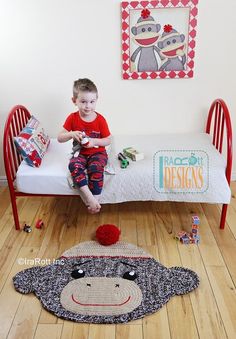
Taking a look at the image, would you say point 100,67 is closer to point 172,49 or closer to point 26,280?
point 172,49

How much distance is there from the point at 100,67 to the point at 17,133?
802mm

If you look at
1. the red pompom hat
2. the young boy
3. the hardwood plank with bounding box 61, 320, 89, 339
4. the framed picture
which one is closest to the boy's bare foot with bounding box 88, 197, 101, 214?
the young boy

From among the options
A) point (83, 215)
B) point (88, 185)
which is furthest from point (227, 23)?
point (83, 215)

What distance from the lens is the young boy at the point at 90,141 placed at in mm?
2018

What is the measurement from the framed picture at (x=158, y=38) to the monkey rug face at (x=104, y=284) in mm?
1348

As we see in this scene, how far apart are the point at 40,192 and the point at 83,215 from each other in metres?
0.44

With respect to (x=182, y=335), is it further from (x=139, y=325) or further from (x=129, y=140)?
(x=129, y=140)

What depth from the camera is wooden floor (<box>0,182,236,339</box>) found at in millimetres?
1510

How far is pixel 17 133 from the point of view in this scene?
2.31m

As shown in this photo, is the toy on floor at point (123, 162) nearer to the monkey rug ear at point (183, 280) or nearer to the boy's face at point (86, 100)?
the boy's face at point (86, 100)

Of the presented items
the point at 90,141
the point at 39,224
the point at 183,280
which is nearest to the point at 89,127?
the point at 90,141

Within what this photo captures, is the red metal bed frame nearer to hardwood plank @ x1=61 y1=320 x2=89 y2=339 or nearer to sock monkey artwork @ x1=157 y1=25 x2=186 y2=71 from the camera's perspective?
sock monkey artwork @ x1=157 y1=25 x2=186 y2=71

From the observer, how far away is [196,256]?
1956mm

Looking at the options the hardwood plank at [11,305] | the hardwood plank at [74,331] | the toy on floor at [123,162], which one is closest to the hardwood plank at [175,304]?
the hardwood plank at [74,331]
